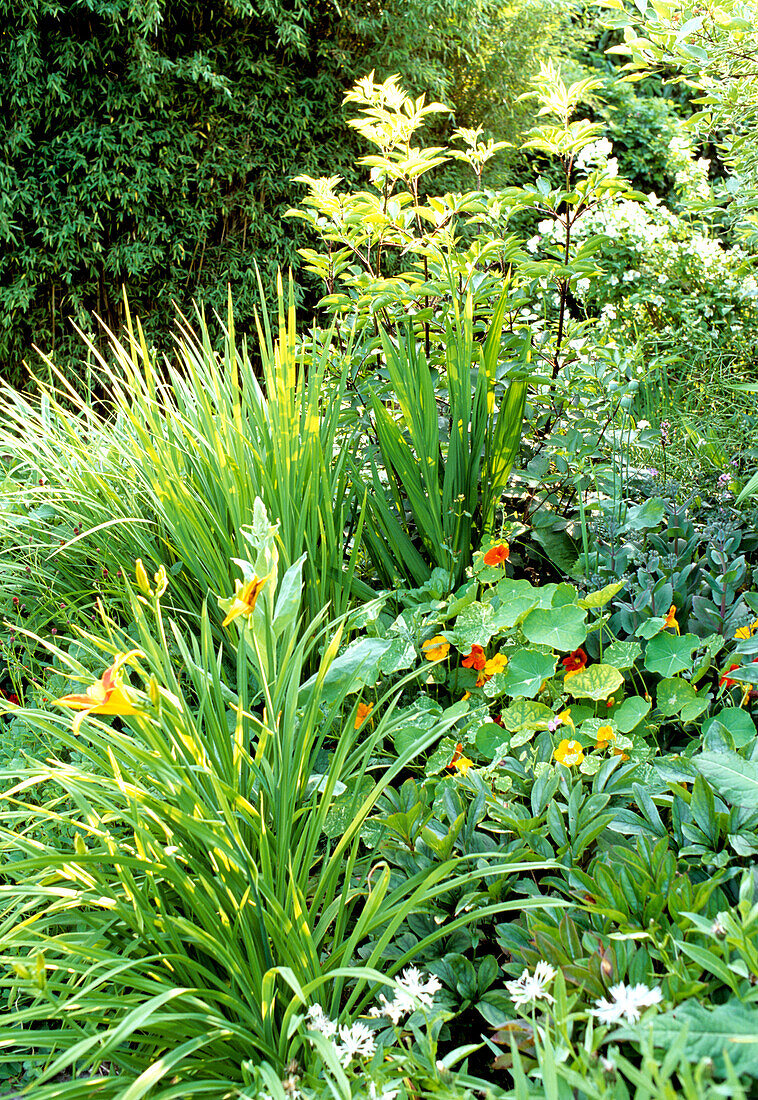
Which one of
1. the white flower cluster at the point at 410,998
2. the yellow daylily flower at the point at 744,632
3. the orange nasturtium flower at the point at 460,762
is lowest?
the orange nasturtium flower at the point at 460,762

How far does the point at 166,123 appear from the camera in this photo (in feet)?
18.2

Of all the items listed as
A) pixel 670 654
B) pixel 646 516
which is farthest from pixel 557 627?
pixel 646 516

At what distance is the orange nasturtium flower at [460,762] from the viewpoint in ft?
4.19

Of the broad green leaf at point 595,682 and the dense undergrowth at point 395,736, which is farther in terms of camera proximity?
the broad green leaf at point 595,682

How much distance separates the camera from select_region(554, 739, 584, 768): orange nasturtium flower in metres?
1.22

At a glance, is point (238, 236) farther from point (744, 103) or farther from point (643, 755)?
point (643, 755)

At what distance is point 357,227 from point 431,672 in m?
1.29

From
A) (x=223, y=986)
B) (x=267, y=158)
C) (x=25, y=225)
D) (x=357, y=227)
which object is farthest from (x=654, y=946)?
(x=267, y=158)

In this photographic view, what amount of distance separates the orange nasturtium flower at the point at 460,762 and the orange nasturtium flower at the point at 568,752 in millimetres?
144

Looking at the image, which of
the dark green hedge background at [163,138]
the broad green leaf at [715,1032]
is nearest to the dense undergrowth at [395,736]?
the broad green leaf at [715,1032]

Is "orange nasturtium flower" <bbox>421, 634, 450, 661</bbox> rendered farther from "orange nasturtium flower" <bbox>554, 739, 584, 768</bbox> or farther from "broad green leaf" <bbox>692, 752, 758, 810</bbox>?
"broad green leaf" <bbox>692, 752, 758, 810</bbox>

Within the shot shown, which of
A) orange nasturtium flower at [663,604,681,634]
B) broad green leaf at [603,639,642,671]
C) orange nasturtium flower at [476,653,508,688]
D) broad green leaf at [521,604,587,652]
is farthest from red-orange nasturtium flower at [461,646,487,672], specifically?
orange nasturtium flower at [663,604,681,634]

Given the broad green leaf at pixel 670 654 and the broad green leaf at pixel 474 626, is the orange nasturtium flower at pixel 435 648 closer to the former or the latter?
the broad green leaf at pixel 474 626

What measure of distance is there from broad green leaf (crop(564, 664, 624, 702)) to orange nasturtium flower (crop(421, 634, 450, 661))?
25 cm
